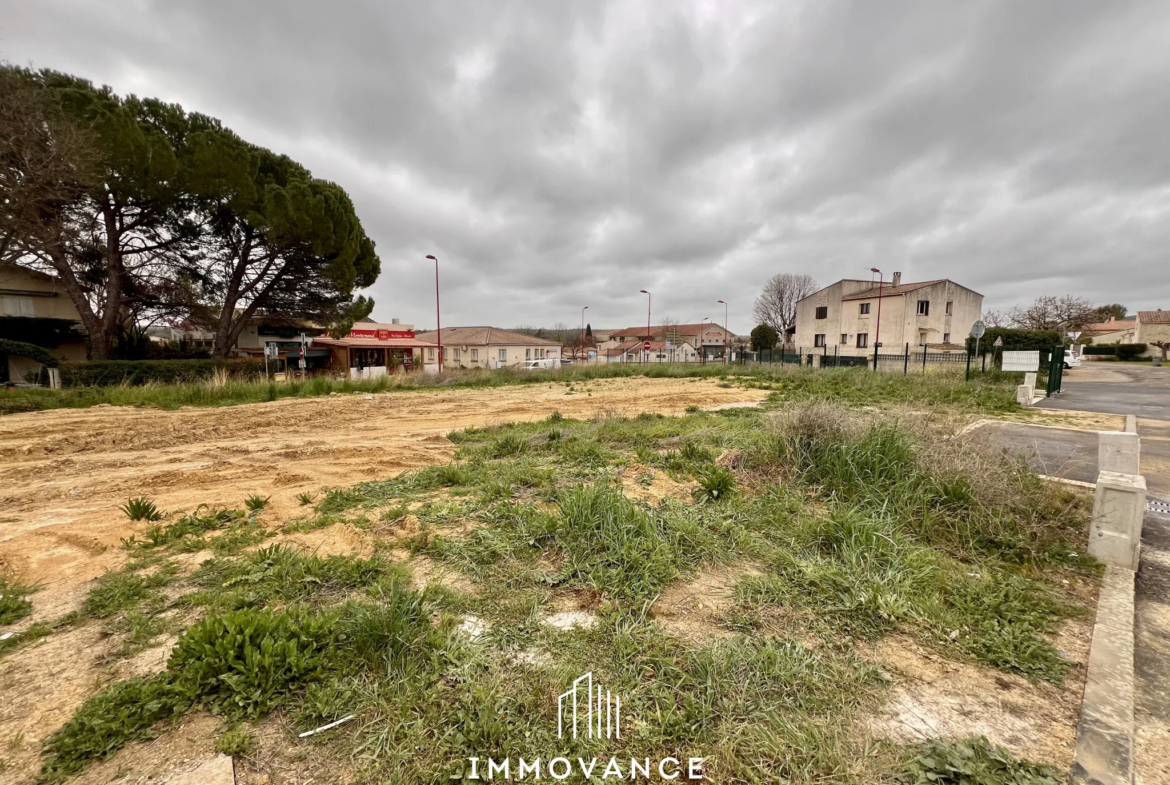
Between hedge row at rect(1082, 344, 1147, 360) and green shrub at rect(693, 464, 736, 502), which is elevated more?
hedge row at rect(1082, 344, 1147, 360)

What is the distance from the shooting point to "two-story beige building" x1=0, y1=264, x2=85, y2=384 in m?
20.4

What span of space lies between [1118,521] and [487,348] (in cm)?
5369

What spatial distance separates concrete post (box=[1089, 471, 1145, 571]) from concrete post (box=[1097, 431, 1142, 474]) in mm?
417

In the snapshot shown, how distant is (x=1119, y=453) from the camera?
12.9 ft

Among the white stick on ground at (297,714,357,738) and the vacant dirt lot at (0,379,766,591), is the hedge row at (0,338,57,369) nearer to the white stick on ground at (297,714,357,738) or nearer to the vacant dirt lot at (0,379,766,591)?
the vacant dirt lot at (0,379,766,591)

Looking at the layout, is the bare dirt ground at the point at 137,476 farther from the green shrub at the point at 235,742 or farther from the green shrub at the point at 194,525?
the green shrub at the point at 194,525

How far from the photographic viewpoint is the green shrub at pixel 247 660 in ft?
6.74

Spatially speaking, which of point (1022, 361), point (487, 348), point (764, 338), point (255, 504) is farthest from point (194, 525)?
point (764, 338)

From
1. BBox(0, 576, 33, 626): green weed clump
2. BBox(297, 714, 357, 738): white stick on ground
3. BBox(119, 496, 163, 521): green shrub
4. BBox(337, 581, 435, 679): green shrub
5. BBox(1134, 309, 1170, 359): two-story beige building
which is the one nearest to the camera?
BBox(297, 714, 357, 738): white stick on ground

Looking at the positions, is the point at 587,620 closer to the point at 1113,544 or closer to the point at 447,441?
the point at 1113,544

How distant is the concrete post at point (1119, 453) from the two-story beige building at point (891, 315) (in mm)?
40445

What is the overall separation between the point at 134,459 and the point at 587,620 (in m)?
8.26

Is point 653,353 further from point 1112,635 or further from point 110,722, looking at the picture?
point 110,722

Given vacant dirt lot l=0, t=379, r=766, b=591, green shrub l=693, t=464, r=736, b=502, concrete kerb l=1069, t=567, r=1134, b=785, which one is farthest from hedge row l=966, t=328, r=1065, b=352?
concrete kerb l=1069, t=567, r=1134, b=785
